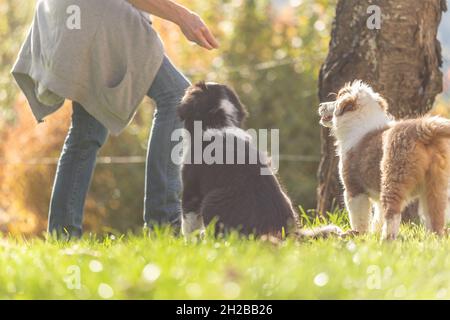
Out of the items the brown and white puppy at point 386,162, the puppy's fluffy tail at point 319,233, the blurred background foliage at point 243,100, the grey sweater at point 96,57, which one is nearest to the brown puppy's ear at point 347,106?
the brown and white puppy at point 386,162

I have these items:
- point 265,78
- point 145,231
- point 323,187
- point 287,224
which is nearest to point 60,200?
point 145,231

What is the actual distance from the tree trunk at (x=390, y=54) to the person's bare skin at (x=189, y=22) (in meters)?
1.57

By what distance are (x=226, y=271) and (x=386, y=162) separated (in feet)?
5.61

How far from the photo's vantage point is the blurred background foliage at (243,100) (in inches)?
555

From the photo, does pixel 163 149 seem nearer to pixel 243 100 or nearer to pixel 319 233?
pixel 319 233

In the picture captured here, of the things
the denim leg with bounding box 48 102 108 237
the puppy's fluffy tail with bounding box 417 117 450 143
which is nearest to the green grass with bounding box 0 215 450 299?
the puppy's fluffy tail with bounding box 417 117 450 143

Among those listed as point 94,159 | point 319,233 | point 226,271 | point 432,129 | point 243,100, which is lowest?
point 243,100

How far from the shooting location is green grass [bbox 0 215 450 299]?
300 centimetres

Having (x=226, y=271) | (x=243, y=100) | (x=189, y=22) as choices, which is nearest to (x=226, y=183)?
(x=189, y=22)

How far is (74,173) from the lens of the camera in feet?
16.5

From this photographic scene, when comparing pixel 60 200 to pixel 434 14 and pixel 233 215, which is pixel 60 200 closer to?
pixel 233 215

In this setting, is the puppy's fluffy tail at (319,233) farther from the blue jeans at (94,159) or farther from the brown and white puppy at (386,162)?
the blue jeans at (94,159)

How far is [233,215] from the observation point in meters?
4.38
